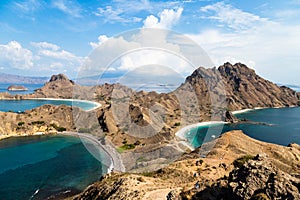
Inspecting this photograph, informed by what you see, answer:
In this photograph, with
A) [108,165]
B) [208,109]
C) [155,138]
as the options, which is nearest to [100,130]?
[155,138]

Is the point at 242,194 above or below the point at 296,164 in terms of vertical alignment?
above

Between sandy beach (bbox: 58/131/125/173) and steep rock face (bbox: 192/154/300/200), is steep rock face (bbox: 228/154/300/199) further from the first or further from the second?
sandy beach (bbox: 58/131/125/173)

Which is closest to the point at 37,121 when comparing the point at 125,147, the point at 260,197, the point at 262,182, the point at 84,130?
the point at 84,130

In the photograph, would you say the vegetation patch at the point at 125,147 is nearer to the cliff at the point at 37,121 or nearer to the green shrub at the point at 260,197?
the cliff at the point at 37,121

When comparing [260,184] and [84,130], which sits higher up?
[260,184]

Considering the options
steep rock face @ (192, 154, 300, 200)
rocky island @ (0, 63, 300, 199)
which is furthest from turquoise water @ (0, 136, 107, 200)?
steep rock face @ (192, 154, 300, 200)

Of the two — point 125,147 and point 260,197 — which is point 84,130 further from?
point 260,197

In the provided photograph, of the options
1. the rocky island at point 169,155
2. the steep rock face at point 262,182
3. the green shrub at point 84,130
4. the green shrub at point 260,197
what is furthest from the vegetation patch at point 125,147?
the green shrub at point 260,197

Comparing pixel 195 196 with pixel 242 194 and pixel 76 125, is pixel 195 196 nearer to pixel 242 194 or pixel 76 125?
pixel 242 194
